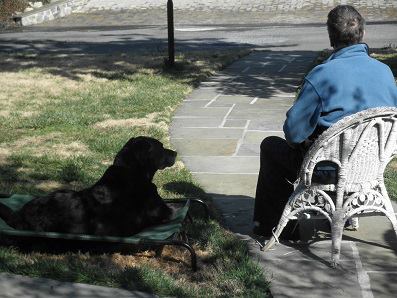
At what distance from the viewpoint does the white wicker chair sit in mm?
4566

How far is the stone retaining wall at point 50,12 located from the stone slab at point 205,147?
1730 cm

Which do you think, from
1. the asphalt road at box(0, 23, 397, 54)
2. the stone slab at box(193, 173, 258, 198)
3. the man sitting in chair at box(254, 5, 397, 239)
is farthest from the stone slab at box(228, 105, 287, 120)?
the asphalt road at box(0, 23, 397, 54)

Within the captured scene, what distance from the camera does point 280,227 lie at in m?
4.96

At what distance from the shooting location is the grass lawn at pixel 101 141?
456cm

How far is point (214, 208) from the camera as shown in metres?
5.96

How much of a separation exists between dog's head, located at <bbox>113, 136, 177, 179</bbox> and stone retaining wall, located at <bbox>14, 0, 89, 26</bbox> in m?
20.1

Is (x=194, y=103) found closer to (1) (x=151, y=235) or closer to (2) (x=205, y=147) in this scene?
(2) (x=205, y=147)

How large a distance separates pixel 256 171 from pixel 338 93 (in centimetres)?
239

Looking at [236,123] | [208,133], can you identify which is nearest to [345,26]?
[208,133]

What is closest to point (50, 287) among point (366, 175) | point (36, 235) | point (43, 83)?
point (36, 235)

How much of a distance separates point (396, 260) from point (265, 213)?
906mm

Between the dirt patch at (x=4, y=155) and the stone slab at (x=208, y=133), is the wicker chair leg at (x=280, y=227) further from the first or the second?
the stone slab at (x=208, y=133)

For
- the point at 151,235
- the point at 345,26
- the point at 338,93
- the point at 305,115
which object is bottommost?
the point at 151,235

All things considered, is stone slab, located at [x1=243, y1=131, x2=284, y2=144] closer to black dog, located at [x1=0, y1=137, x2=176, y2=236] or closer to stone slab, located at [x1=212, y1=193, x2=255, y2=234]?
stone slab, located at [x1=212, y1=193, x2=255, y2=234]
